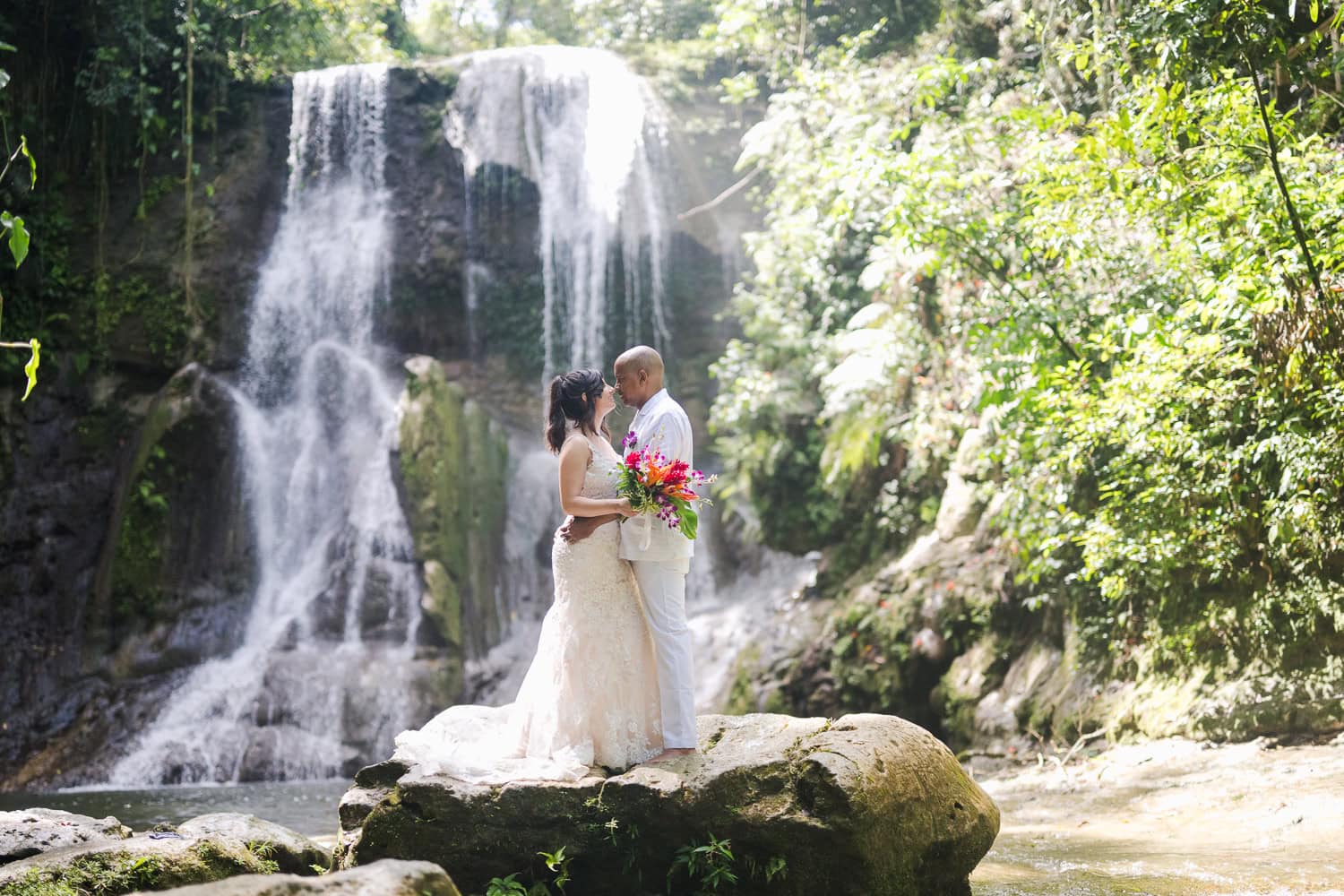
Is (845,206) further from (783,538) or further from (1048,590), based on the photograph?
(783,538)

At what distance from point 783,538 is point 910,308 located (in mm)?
3480

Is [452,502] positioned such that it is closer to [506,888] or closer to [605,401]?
[605,401]

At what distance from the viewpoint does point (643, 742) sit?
16.3 feet

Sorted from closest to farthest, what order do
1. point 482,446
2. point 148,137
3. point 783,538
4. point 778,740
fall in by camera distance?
point 778,740, point 783,538, point 482,446, point 148,137

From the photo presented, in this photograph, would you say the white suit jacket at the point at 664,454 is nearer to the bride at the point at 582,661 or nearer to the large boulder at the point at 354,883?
the bride at the point at 582,661

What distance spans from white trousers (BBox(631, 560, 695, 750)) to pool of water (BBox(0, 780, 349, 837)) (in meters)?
4.13

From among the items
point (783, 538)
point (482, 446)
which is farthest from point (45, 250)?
point (783, 538)

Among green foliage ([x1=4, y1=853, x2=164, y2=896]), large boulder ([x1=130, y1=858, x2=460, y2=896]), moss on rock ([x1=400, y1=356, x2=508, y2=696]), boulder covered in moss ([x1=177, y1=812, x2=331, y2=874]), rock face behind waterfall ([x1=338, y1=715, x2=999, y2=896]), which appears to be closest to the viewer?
large boulder ([x1=130, y1=858, x2=460, y2=896])

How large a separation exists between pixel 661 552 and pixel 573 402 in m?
0.88

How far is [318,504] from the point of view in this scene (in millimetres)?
14961

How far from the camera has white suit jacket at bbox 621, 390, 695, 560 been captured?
5094 mm

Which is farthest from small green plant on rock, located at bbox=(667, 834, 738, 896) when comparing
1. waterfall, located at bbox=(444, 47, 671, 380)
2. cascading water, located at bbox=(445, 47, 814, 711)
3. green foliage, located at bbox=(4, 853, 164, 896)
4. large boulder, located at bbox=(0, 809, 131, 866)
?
waterfall, located at bbox=(444, 47, 671, 380)

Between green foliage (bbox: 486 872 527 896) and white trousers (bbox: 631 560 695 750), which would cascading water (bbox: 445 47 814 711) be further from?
green foliage (bbox: 486 872 527 896)

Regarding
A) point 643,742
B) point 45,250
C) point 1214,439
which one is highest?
point 45,250
